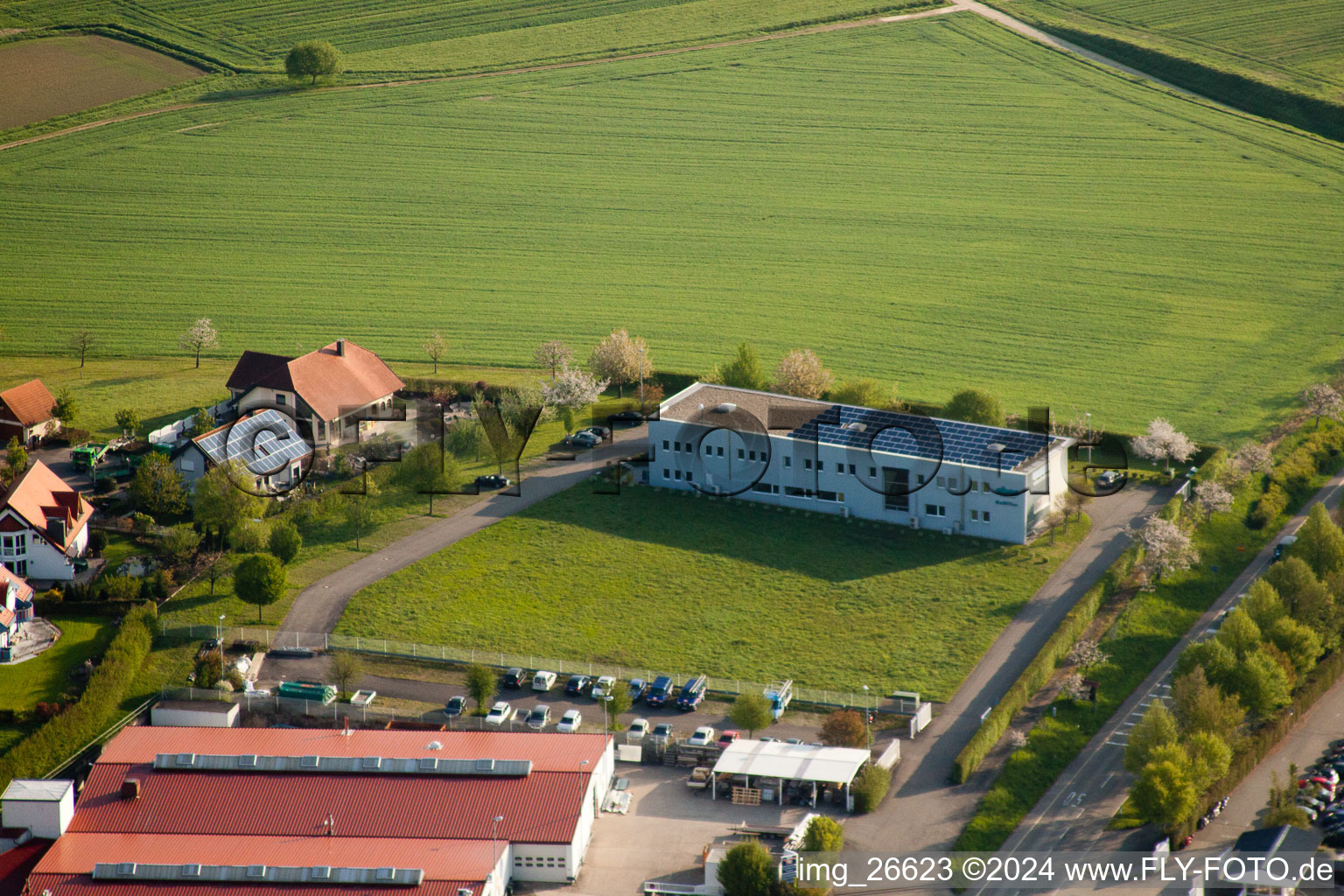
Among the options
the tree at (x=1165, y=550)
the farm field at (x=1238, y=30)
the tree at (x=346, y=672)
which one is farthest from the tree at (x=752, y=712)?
the farm field at (x=1238, y=30)

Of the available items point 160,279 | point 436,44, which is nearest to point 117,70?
point 436,44

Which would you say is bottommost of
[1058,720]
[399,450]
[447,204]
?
[1058,720]

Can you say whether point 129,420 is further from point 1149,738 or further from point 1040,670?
point 1149,738

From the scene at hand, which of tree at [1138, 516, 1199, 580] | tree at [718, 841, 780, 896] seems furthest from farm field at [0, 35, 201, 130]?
tree at [718, 841, 780, 896]

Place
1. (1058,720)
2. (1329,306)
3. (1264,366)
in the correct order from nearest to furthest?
(1058,720)
(1264,366)
(1329,306)

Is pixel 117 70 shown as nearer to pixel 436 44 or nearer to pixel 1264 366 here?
pixel 436 44

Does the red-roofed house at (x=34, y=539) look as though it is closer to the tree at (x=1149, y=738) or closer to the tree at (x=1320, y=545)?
the tree at (x=1149, y=738)

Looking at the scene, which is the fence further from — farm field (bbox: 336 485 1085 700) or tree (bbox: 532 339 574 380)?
tree (bbox: 532 339 574 380)
